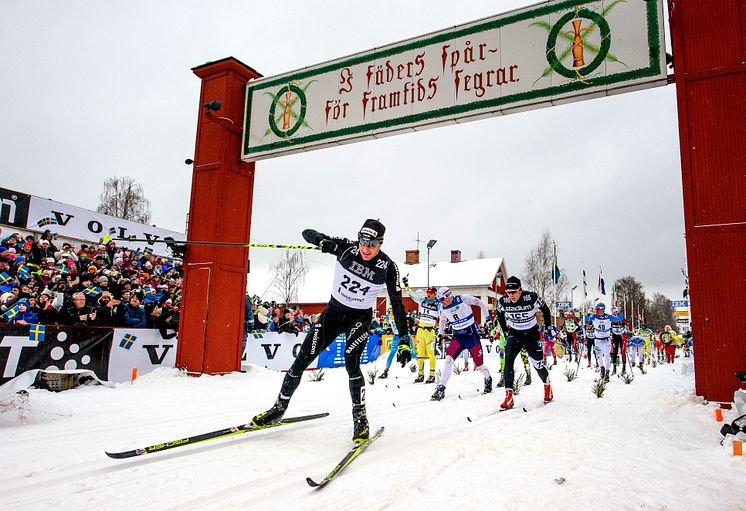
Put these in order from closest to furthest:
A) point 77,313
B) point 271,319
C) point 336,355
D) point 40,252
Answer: point 77,313 < point 40,252 < point 271,319 < point 336,355

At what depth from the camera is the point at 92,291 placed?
9273 millimetres

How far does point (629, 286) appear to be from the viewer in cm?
8506

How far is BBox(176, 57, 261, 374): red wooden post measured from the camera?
9977 mm

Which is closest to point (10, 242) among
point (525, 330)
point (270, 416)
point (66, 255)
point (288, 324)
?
point (66, 255)

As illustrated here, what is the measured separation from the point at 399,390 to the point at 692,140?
6.49 metres

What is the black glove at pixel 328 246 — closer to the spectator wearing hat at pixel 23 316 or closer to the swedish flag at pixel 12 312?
the spectator wearing hat at pixel 23 316

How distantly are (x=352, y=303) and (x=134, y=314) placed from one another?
6708 millimetres

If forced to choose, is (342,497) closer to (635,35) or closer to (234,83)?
(635,35)

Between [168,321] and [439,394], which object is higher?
[168,321]

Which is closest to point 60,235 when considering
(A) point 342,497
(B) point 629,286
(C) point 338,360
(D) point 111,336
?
(D) point 111,336

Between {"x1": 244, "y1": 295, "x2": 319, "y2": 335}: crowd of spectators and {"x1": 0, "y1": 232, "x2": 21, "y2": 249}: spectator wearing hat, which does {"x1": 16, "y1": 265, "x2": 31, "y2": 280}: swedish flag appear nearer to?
{"x1": 0, "y1": 232, "x2": 21, "y2": 249}: spectator wearing hat

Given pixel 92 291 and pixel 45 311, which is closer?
pixel 45 311

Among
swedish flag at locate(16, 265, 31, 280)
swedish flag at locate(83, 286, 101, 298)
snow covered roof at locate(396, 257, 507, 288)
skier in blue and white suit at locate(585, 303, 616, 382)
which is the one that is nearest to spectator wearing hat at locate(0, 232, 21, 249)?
swedish flag at locate(16, 265, 31, 280)

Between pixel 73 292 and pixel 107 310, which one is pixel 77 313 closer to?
pixel 107 310
